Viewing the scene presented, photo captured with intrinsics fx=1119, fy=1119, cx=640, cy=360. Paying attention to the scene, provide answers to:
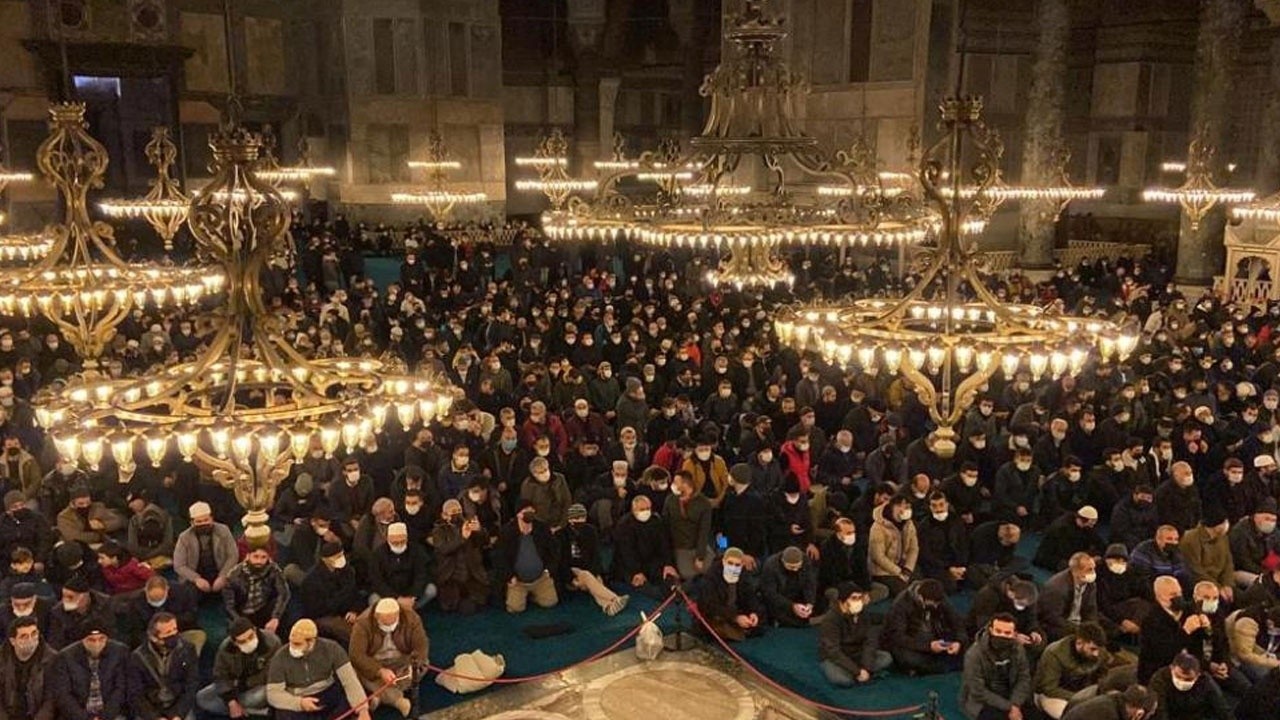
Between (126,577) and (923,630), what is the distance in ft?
20.4

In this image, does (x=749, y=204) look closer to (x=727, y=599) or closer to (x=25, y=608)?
(x=727, y=599)

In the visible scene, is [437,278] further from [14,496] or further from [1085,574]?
[1085,574]

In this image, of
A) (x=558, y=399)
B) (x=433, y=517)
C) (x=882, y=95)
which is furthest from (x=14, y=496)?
(x=882, y=95)

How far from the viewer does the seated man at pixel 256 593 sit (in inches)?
320

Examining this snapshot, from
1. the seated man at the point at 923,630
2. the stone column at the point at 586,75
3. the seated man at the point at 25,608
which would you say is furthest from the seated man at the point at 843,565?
the stone column at the point at 586,75

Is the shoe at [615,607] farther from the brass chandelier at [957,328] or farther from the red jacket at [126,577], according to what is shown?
the red jacket at [126,577]

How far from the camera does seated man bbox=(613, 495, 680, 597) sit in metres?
9.70

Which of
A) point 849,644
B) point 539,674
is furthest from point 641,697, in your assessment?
point 849,644

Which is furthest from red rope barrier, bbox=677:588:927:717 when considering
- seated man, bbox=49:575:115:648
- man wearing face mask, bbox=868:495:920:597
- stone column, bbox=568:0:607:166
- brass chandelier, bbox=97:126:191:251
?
stone column, bbox=568:0:607:166

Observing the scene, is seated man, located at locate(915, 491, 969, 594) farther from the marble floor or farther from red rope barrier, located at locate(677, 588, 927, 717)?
the marble floor

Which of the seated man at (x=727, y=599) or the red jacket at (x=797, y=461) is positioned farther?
the red jacket at (x=797, y=461)

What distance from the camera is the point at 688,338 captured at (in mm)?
15562

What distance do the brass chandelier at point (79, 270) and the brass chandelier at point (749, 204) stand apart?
3.45m

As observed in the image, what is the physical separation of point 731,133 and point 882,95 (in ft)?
49.7
